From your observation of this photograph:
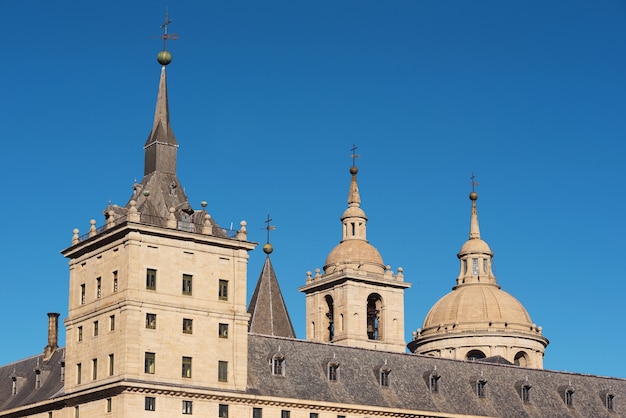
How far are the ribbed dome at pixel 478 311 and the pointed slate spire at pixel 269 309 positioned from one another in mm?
35451

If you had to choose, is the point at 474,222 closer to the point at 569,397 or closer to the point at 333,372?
the point at 569,397

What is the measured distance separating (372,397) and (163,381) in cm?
1923

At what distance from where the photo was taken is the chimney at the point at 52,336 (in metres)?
116

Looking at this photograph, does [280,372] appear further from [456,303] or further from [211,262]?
[456,303]

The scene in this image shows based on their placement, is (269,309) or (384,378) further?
(269,309)

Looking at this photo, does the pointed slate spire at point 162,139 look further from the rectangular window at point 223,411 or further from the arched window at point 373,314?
the arched window at point 373,314

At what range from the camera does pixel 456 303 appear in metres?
157

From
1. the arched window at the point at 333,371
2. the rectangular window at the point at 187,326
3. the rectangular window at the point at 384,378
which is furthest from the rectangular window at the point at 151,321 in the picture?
the rectangular window at the point at 384,378

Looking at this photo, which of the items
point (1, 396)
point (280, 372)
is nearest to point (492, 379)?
point (280, 372)

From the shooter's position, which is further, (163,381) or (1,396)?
(1,396)

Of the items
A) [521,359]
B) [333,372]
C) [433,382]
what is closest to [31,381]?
[333,372]

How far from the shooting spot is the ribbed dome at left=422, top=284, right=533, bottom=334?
153m

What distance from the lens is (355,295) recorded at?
134500mm

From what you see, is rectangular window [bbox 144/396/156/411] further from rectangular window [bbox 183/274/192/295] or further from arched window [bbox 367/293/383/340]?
arched window [bbox 367/293/383/340]
